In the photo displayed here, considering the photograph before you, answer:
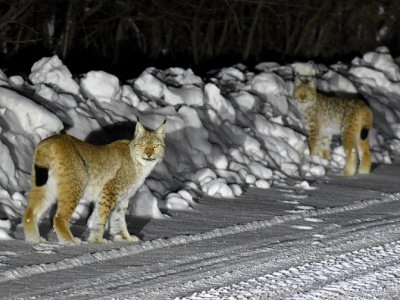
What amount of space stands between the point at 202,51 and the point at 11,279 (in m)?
14.9

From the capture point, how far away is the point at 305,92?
13.6m

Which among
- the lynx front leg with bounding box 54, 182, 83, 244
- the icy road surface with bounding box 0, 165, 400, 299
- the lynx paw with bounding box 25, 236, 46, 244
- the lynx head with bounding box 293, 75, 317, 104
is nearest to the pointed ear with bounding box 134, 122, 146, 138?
the icy road surface with bounding box 0, 165, 400, 299

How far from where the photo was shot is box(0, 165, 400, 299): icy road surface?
22.2 feet

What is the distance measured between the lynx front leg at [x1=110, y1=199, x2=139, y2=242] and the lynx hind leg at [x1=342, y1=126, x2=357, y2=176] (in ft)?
14.2

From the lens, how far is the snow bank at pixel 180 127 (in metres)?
9.88

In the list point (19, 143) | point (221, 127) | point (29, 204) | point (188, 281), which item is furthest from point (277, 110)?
point (188, 281)

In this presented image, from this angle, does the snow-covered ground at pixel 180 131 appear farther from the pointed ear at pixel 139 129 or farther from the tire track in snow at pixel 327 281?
the tire track in snow at pixel 327 281

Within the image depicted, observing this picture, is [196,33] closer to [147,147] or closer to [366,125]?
[366,125]

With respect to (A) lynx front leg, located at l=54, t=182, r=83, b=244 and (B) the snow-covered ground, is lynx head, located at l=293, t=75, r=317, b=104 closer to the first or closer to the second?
(B) the snow-covered ground

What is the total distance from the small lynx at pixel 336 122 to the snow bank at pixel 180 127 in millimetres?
215

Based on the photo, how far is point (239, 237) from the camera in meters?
8.59

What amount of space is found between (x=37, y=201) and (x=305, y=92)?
20.4 feet

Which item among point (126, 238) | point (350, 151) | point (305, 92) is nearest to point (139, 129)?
point (126, 238)

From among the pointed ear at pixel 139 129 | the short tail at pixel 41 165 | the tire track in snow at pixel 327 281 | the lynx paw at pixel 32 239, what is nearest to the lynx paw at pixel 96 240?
the lynx paw at pixel 32 239
